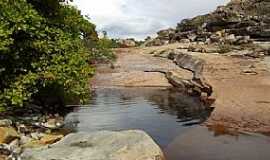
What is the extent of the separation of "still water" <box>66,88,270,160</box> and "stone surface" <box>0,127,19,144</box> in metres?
4.92

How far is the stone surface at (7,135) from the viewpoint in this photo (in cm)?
1855

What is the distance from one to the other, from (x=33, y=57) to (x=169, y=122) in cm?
862

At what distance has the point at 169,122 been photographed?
26125 mm

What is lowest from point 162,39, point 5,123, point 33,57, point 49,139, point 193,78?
point 49,139

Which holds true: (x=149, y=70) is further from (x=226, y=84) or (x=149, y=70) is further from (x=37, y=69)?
(x=37, y=69)

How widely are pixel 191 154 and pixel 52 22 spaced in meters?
9.16

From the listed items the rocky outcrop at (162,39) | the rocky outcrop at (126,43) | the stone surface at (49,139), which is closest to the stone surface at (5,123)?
the stone surface at (49,139)

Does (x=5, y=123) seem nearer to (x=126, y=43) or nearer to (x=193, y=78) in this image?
(x=193, y=78)

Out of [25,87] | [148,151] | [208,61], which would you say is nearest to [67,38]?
[25,87]

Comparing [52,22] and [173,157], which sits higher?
[52,22]

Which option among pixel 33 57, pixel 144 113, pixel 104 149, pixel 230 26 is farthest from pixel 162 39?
pixel 104 149

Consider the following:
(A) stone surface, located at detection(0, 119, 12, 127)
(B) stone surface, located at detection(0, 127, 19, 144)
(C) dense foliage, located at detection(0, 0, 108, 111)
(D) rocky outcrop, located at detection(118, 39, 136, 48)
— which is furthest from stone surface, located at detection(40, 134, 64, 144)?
(D) rocky outcrop, located at detection(118, 39, 136, 48)

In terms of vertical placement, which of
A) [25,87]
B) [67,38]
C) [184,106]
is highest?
[67,38]

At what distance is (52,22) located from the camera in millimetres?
22750
